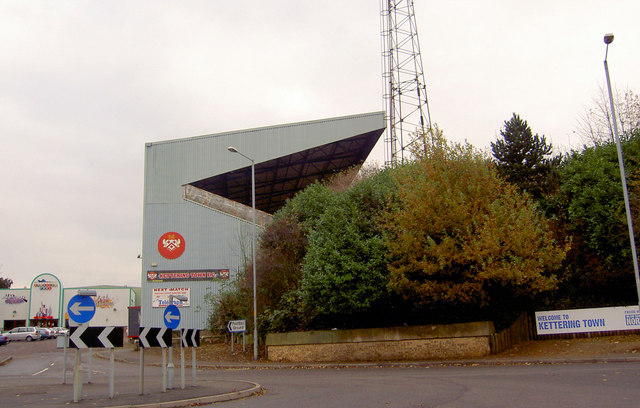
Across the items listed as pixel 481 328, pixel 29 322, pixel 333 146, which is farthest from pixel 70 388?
pixel 29 322

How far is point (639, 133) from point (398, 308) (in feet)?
48.0

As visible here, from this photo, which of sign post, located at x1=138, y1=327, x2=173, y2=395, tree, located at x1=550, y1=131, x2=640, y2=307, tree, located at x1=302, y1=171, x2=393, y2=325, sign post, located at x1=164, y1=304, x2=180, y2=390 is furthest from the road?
tree, located at x1=550, y1=131, x2=640, y2=307

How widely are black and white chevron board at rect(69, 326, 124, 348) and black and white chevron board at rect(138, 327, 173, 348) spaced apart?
640 mm

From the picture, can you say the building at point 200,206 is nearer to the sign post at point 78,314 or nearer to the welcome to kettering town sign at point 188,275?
the welcome to kettering town sign at point 188,275

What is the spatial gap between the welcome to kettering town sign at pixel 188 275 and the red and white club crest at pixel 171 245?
1.20 meters

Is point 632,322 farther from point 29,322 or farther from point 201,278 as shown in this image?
point 29,322

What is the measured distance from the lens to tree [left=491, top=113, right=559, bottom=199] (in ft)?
121

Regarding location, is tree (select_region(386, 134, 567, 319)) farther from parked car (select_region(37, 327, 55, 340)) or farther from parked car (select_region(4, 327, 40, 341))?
parked car (select_region(37, 327, 55, 340))

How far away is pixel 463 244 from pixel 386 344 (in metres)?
5.59

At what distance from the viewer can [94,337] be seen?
12.0 meters

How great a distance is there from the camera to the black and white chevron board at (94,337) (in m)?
11.7

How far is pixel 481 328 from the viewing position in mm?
21656

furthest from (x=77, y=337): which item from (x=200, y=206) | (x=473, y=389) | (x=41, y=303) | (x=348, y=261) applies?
(x=41, y=303)

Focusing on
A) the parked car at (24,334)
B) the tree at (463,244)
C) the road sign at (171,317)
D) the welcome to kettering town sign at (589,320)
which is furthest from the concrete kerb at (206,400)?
the parked car at (24,334)
